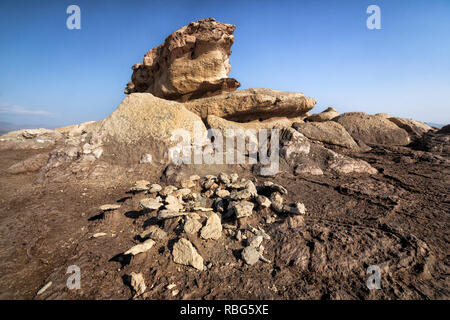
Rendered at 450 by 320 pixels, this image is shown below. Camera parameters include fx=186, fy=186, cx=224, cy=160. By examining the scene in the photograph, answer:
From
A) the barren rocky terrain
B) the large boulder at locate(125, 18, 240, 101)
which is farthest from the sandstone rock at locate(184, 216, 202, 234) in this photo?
the large boulder at locate(125, 18, 240, 101)

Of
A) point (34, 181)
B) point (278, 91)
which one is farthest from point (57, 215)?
point (278, 91)

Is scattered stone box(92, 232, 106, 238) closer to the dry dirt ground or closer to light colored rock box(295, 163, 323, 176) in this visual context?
the dry dirt ground

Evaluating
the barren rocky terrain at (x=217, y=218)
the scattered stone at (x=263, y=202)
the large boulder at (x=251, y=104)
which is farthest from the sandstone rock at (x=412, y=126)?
the scattered stone at (x=263, y=202)

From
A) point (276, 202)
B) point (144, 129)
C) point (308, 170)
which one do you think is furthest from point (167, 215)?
point (144, 129)

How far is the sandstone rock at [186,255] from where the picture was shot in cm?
210

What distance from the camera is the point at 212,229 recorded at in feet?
8.46

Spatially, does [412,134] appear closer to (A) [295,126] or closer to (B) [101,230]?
(A) [295,126]

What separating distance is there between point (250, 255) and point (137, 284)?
123 centimetres

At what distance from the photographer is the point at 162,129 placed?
227 inches

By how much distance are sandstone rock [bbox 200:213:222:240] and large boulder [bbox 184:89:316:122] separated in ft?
17.7

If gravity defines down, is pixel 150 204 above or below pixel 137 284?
above

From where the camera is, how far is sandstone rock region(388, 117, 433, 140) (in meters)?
7.38

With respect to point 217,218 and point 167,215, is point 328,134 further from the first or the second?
point 167,215

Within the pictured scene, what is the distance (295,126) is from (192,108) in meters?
4.22
